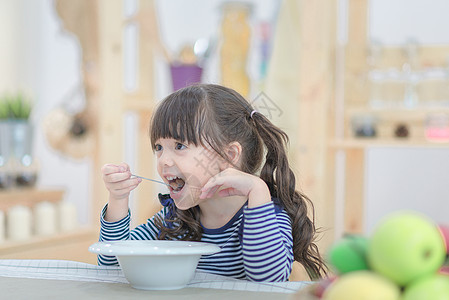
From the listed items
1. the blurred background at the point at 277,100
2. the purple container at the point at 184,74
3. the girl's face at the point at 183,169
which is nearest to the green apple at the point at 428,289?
the girl's face at the point at 183,169

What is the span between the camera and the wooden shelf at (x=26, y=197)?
2.33 metres

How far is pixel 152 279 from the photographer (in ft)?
2.47

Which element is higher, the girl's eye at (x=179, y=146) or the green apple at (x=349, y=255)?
the girl's eye at (x=179, y=146)

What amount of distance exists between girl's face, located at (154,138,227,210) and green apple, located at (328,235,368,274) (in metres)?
0.50

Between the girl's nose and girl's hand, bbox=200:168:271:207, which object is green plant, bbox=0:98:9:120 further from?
girl's hand, bbox=200:168:271:207

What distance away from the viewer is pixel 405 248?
447 millimetres

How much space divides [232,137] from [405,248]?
65 centimetres

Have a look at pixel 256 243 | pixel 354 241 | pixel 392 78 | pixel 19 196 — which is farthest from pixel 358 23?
pixel 354 241

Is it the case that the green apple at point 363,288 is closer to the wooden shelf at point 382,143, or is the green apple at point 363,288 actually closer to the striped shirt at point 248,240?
the striped shirt at point 248,240

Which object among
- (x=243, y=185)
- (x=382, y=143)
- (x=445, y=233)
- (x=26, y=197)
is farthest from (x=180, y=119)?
(x=26, y=197)

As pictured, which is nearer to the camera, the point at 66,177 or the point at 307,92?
the point at 307,92

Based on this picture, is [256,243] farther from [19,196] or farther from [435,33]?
[435,33]

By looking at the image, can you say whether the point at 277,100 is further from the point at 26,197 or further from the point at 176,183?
the point at 176,183

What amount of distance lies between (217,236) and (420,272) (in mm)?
618
